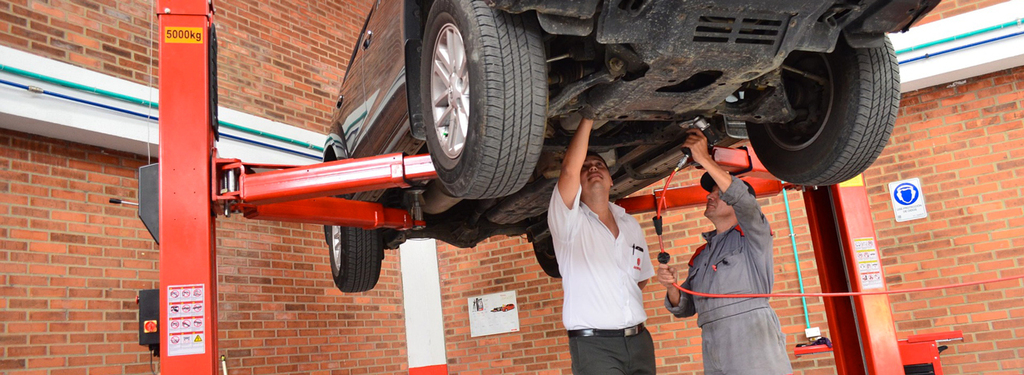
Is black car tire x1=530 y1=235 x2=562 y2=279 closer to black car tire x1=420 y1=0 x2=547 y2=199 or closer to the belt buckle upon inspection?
the belt buckle

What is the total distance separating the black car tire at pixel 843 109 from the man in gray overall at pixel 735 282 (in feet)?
0.92

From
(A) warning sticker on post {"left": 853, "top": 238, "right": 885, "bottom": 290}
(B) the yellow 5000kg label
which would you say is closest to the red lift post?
(B) the yellow 5000kg label

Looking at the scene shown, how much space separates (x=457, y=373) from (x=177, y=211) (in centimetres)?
479

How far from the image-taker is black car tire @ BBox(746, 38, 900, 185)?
265 centimetres

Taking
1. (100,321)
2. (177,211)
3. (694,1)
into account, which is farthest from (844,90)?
(100,321)

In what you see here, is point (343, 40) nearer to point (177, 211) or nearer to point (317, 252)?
point (317, 252)

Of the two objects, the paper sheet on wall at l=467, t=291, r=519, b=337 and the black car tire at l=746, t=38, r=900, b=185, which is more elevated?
the black car tire at l=746, t=38, r=900, b=185

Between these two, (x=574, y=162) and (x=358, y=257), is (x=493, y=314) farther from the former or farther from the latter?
(x=574, y=162)

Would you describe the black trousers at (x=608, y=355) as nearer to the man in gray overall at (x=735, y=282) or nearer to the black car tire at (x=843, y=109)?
the man in gray overall at (x=735, y=282)

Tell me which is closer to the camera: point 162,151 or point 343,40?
point 162,151

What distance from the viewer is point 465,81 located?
2.33 metres

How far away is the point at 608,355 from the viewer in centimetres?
312

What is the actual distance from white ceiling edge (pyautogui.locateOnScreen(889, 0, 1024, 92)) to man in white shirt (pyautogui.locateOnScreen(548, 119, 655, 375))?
3372 mm

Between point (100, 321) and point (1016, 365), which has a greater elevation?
point (100, 321)
